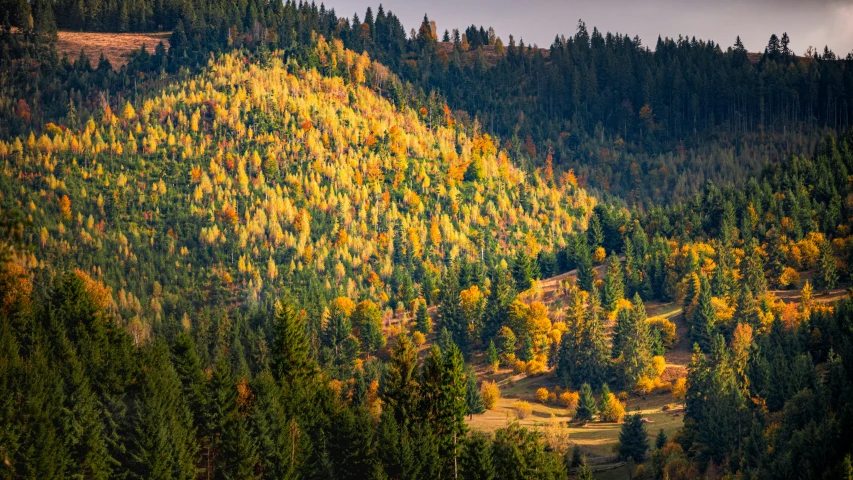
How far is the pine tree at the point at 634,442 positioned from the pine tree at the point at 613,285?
62.5m

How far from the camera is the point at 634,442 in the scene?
120 metres

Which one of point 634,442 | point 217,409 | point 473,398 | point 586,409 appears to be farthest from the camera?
point 473,398

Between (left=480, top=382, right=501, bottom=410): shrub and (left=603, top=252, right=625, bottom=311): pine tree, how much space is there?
43.0 m

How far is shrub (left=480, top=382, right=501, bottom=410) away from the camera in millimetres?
146750

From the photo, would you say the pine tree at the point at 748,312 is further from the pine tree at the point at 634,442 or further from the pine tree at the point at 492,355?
the pine tree at the point at 634,442

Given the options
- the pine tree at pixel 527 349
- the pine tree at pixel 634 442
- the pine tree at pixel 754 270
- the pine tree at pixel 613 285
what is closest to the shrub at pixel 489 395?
the pine tree at pixel 527 349

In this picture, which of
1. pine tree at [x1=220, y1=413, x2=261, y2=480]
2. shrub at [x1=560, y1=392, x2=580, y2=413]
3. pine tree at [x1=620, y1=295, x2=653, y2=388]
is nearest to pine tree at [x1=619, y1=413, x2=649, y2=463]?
shrub at [x1=560, y1=392, x2=580, y2=413]

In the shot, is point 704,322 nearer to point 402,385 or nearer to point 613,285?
point 613,285

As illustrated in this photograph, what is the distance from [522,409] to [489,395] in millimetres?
6049

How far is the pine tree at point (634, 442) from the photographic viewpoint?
119812mm

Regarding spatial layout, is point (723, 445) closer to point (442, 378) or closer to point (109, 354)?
point (442, 378)

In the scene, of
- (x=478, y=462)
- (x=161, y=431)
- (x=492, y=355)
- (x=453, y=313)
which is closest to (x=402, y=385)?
(x=478, y=462)

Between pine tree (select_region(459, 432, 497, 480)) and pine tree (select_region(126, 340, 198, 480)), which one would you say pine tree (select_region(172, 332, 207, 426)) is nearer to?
pine tree (select_region(126, 340, 198, 480))

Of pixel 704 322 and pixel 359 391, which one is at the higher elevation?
pixel 704 322
